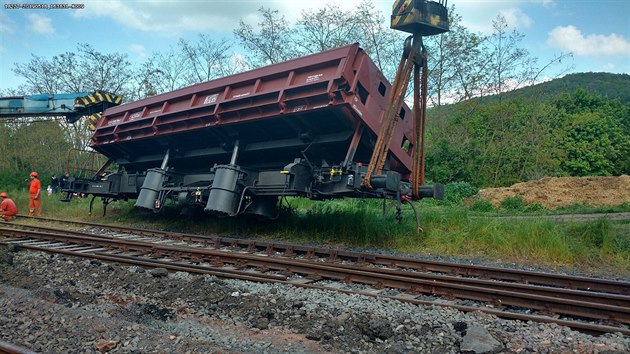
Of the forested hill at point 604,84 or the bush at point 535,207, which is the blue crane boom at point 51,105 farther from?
the forested hill at point 604,84

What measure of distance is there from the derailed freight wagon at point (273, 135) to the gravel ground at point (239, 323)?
3576 mm

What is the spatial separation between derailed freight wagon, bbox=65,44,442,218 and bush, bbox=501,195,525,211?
717 centimetres

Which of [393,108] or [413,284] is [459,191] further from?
[413,284]

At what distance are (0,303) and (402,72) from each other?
23.1 ft

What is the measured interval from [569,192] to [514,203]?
2169mm

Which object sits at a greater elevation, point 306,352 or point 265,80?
point 265,80

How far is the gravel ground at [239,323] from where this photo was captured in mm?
4027

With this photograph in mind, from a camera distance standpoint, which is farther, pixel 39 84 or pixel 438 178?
pixel 39 84

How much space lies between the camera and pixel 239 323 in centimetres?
479

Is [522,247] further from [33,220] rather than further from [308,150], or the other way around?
[33,220]

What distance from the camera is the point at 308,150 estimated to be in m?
9.87

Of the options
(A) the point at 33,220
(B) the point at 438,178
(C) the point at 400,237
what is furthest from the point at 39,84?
(C) the point at 400,237

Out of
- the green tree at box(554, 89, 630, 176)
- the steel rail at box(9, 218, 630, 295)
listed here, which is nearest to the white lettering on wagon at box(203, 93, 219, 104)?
the steel rail at box(9, 218, 630, 295)

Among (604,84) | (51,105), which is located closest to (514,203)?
(51,105)
